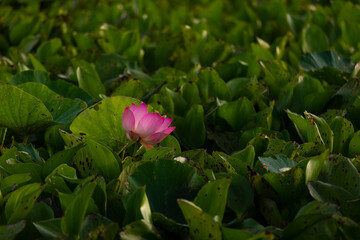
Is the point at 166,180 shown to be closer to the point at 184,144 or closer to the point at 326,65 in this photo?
the point at 184,144

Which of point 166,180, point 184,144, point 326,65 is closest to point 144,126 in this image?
point 166,180

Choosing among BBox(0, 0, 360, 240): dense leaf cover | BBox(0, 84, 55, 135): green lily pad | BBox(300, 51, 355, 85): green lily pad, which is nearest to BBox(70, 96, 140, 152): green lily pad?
BBox(0, 0, 360, 240): dense leaf cover

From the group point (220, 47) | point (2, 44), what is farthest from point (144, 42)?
point (2, 44)

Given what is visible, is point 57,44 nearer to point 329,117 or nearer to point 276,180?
point 329,117

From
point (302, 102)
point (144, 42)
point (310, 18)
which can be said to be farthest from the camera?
point (310, 18)

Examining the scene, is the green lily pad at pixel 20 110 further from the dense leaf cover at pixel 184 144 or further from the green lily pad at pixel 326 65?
the green lily pad at pixel 326 65

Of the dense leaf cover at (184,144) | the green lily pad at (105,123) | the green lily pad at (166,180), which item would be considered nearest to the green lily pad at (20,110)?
the dense leaf cover at (184,144)

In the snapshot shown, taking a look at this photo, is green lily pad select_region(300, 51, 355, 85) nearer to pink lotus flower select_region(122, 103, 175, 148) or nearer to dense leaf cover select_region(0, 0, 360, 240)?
dense leaf cover select_region(0, 0, 360, 240)
